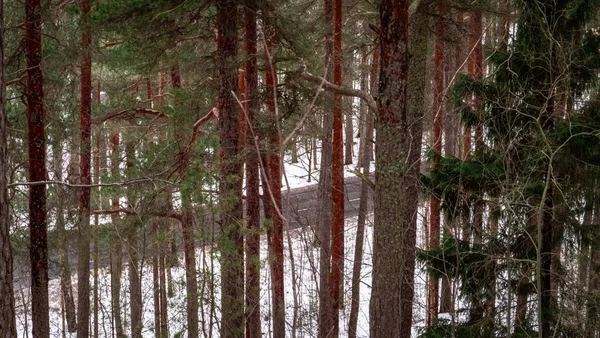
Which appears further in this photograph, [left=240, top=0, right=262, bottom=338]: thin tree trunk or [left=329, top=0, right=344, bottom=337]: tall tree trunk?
[left=329, top=0, right=344, bottom=337]: tall tree trunk

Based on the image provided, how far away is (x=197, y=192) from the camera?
8.97m

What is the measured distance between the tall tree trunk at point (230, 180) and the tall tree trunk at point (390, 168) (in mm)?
2727

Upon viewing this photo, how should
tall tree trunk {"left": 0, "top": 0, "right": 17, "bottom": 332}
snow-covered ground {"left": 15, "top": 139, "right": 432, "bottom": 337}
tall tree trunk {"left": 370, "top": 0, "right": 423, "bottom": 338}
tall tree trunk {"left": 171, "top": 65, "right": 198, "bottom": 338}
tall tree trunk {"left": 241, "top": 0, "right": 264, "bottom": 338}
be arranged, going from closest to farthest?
tall tree trunk {"left": 0, "top": 0, "right": 17, "bottom": 332}
tall tree trunk {"left": 370, "top": 0, "right": 423, "bottom": 338}
tall tree trunk {"left": 171, "top": 65, "right": 198, "bottom": 338}
tall tree trunk {"left": 241, "top": 0, "right": 264, "bottom": 338}
snow-covered ground {"left": 15, "top": 139, "right": 432, "bottom": 337}

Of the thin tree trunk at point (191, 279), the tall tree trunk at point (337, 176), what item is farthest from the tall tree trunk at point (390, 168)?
the tall tree trunk at point (337, 176)

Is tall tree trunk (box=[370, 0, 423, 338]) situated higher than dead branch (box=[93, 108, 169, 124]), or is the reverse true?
dead branch (box=[93, 108, 169, 124])

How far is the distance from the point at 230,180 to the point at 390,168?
3.07 m

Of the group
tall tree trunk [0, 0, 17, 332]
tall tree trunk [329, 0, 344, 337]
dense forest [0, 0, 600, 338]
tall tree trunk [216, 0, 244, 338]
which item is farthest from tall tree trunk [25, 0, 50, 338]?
tall tree trunk [329, 0, 344, 337]

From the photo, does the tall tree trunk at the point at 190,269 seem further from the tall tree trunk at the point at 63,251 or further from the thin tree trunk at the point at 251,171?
the tall tree trunk at the point at 63,251

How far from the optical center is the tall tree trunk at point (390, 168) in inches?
258

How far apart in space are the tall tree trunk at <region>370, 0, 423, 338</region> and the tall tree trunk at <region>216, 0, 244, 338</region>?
8.95 ft

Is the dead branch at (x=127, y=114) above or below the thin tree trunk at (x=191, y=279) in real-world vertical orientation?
above

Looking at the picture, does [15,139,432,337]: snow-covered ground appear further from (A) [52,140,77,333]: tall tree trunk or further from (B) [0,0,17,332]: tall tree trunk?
(B) [0,0,17,332]: tall tree trunk

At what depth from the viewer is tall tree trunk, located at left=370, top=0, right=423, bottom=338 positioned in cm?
655

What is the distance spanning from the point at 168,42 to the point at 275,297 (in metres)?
5.00
